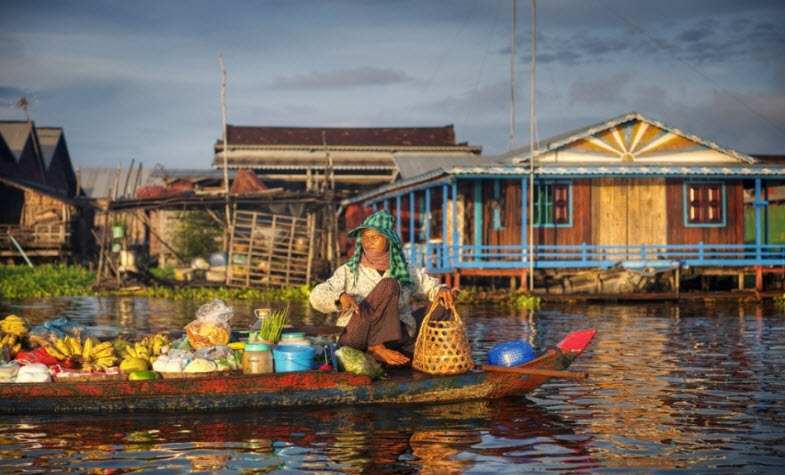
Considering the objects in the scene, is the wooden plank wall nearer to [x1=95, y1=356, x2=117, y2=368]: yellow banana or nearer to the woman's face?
the woman's face

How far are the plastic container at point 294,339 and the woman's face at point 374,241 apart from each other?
1.07 metres

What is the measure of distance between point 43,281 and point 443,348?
855 inches

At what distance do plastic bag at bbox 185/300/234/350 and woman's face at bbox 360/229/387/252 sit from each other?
1567mm

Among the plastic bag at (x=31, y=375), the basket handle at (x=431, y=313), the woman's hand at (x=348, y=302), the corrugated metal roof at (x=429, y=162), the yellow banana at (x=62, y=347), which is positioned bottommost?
the plastic bag at (x=31, y=375)

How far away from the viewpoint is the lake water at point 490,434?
6.78 metres

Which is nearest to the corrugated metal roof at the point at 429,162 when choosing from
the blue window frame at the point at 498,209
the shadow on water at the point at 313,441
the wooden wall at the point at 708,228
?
the blue window frame at the point at 498,209

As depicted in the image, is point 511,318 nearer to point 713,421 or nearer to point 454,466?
point 713,421

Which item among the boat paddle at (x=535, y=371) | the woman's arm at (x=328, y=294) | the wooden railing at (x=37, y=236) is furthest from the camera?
the wooden railing at (x=37, y=236)

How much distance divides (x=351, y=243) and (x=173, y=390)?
84.5 ft

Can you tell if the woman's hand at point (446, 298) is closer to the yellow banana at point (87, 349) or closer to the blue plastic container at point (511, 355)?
the blue plastic container at point (511, 355)

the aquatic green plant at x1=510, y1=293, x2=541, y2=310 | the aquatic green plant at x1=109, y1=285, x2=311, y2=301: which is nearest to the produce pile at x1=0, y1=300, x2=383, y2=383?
the aquatic green plant at x1=510, y1=293, x2=541, y2=310

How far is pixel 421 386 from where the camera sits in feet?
28.7

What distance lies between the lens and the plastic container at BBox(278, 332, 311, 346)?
9.03 m

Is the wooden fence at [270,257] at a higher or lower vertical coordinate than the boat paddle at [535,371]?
higher
